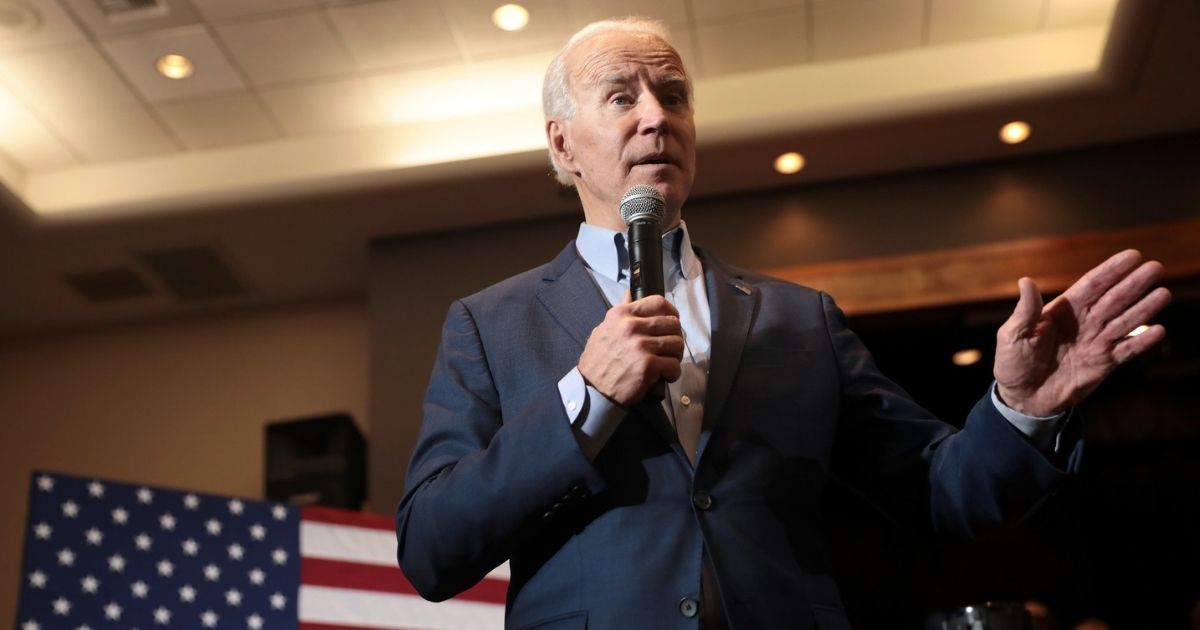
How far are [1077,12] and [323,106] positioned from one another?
329cm

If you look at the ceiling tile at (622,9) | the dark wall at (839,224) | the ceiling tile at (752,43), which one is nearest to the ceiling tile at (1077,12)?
the dark wall at (839,224)

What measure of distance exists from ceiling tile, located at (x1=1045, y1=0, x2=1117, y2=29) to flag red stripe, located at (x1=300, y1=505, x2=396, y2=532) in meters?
3.46

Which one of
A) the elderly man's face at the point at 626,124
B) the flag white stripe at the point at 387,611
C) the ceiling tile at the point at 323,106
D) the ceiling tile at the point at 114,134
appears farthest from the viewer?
the ceiling tile at the point at 114,134

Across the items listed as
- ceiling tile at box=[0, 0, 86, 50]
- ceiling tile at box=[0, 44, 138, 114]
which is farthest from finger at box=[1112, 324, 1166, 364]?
ceiling tile at box=[0, 44, 138, 114]

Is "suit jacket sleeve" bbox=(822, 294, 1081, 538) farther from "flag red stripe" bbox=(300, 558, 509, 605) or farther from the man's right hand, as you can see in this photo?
"flag red stripe" bbox=(300, 558, 509, 605)

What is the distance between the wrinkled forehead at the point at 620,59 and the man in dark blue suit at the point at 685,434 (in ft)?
0.28

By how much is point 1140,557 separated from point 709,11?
3.61 m

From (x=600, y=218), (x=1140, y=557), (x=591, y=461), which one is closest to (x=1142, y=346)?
(x=591, y=461)

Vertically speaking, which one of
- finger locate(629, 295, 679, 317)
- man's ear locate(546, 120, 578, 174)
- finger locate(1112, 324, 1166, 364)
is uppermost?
man's ear locate(546, 120, 578, 174)

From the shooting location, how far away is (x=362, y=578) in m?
4.04

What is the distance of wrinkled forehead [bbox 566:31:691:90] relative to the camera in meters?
1.82

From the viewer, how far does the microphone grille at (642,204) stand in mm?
1544

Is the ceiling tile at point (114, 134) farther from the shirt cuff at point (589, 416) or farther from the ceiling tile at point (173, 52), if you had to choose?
the shirt cuff at point (589, 416)

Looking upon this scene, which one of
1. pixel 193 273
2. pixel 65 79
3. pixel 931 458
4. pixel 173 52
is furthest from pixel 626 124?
pixel 193 273
